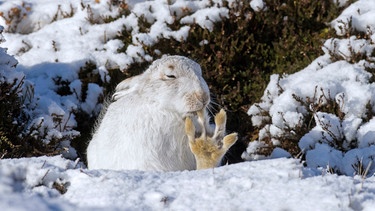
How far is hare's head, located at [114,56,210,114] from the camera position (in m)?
5.07

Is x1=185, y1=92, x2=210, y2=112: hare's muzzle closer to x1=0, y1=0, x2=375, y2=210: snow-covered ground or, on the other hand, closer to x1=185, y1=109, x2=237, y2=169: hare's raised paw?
x1=185, y1=109, x2=237, y2=169: hare's raised paw

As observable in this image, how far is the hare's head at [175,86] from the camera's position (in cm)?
507

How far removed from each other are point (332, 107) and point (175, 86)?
97.2 inches

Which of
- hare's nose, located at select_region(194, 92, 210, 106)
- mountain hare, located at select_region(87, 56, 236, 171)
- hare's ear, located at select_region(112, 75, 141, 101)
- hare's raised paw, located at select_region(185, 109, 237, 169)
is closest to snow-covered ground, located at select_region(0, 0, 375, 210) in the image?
hare's raised paw, located at select_region(185, 109, 237, 169)

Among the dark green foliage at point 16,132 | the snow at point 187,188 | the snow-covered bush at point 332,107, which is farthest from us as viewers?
the snow-covered bush at point 332,107

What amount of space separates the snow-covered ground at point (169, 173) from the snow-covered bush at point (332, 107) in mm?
14

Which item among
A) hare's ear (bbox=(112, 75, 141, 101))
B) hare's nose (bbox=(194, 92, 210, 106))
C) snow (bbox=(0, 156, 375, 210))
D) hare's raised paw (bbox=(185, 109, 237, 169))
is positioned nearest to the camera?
snow (bbox=(0, 156, 375, 210))

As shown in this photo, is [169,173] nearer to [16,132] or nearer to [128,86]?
[128,86]

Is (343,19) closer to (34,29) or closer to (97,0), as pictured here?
(97,0)

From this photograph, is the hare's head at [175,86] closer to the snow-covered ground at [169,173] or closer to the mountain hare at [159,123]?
the mountain hare at [159,123]

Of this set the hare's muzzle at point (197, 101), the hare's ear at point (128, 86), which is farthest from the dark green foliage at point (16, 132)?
the hare's muzzle at point (197, 101)

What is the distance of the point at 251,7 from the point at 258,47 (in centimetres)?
62

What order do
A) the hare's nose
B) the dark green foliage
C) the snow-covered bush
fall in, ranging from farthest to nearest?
1. the snow-covered bush
2. the dark green foliage
3. the hare's nose

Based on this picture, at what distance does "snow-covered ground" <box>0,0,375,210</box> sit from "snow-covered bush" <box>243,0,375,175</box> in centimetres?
1
